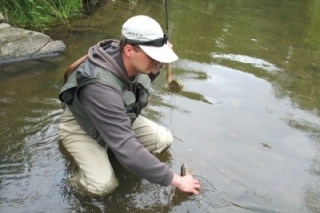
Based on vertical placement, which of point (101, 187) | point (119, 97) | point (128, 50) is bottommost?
point (101, 187)

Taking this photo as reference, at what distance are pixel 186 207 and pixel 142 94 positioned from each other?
3.11ft

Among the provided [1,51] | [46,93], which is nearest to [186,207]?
[46,93]

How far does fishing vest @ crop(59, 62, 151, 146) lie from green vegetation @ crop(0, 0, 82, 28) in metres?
4.53

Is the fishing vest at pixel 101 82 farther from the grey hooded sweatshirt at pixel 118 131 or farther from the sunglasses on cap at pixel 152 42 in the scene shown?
the sunglasses on cap at pixel 152 42

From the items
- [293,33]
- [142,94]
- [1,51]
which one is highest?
[142,94]

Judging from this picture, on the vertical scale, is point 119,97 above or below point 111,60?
below

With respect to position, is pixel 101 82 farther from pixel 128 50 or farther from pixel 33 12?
pixel 33 12

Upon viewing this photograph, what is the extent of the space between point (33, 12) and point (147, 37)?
529 centimetres

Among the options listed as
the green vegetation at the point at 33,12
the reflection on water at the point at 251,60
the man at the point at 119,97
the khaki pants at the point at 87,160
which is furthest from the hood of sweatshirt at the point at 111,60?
the green vegetation at the point at 33,12

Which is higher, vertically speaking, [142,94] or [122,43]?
[122,43]

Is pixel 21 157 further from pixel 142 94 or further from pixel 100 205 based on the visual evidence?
pixel 142 94

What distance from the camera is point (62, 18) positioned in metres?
7.96

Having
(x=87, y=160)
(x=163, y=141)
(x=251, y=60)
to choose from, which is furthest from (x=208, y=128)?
(x=251, y=60)

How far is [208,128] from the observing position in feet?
14.7
